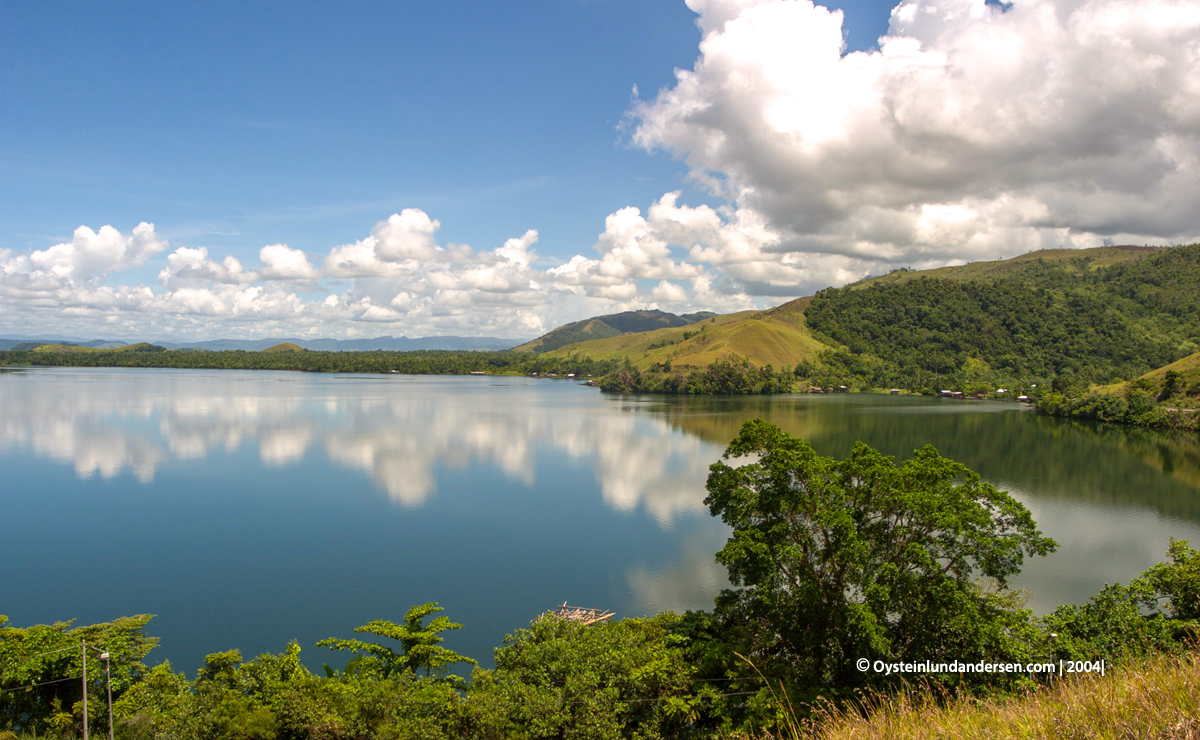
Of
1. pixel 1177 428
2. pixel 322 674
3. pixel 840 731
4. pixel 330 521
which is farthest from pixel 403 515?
pixel 1177 428

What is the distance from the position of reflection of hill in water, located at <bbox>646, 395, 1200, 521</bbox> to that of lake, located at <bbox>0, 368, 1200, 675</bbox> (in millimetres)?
405

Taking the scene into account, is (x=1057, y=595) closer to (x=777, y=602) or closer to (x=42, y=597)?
(x=777, y=602)

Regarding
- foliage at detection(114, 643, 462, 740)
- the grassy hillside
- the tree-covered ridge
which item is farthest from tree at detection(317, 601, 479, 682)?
the tree-covered ridge

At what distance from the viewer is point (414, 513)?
36.5m

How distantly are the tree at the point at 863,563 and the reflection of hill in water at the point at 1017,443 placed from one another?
32.3 m

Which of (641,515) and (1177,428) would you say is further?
(1177,428)

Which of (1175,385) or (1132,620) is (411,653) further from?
(1175,385)

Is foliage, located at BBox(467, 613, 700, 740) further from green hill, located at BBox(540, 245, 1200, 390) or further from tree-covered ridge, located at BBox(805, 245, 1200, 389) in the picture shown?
tree-covered ridge, located at BBox(805, 245, 1200, 389)

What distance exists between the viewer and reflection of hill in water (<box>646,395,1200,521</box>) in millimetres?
43656

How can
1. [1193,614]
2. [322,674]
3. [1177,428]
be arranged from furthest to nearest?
[1177,428] → [322,674] → [1193,614]

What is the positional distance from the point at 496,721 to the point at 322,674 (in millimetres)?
9338

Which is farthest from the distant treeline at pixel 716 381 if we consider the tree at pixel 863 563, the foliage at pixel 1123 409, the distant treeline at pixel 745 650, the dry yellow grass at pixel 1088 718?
the dry yellow grass at pixel 1088 718

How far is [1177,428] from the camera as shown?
72.9 meters

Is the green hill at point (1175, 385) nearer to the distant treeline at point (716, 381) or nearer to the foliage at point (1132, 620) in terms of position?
the distant treeline at point (716, 381)
